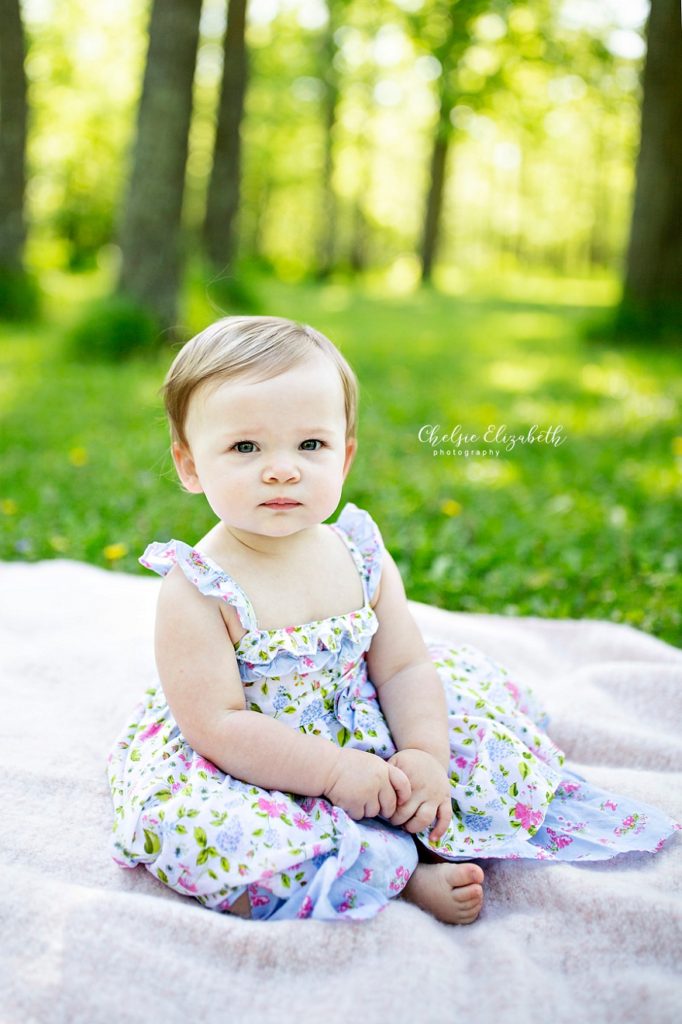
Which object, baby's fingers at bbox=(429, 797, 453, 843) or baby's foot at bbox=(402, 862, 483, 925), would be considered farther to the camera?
baby's fingers at bbox=(429, 797, 453, 843)

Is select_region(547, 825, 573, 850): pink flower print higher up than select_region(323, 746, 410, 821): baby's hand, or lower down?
lower down

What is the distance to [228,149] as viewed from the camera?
428 inches

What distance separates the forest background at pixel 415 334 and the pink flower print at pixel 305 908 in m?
1.42

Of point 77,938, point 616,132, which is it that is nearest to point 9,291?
point 77,938

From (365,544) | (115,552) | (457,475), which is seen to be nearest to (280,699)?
(365,544)

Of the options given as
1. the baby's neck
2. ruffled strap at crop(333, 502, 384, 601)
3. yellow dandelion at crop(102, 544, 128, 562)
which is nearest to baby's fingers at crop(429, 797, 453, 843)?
ruffled strap at crop(333, 502, 384, 601)

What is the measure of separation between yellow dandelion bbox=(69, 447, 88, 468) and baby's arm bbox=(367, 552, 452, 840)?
3098 millimetres

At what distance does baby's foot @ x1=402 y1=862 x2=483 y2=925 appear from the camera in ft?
5.78

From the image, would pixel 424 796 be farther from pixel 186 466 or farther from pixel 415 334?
pixel 415 334

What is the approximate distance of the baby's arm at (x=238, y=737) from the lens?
5.92ft

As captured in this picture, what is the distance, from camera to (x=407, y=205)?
1542 inches

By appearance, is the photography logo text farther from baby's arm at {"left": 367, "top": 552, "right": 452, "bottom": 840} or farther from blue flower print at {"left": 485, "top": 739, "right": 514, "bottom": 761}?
blue flower print at {"left": 485, "top": 739, "right": 514, "bottom": 761}

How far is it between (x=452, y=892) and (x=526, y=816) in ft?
0.93

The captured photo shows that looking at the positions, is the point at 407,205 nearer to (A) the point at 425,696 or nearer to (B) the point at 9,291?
(B) the point at 9,291
